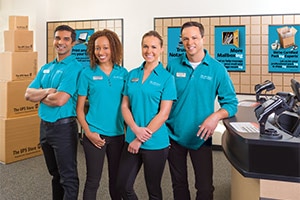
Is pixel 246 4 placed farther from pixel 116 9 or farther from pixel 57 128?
pixel 57 128

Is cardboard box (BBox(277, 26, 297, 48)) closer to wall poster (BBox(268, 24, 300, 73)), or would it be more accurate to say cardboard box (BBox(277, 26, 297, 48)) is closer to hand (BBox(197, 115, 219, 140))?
wall poster (BBox(268, 24, 300, 73))

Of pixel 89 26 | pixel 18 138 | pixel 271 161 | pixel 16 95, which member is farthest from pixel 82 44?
pixel 271 161

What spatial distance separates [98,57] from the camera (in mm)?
2137

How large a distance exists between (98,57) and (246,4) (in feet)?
9.16

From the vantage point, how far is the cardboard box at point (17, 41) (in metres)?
4.09

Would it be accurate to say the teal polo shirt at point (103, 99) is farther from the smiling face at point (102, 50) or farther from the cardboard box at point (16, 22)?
the cardboard box at point (16, 22)

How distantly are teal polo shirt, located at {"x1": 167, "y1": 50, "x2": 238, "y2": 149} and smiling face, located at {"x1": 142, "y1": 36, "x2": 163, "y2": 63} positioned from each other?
211 mm

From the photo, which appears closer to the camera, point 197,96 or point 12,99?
point 197,96

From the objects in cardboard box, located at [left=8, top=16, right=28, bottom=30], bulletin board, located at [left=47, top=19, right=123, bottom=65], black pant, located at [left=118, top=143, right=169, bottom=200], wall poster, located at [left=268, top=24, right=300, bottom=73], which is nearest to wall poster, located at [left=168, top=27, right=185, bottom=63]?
bulletin board, located at [left=47, top=19, right=123, bottom=65]

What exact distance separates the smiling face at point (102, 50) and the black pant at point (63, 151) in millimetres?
512

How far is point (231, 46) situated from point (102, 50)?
2622mm

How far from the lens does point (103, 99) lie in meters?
2.09

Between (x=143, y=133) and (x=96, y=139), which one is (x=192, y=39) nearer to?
(x=143, y=133)

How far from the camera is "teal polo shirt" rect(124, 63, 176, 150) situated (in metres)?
1.98
